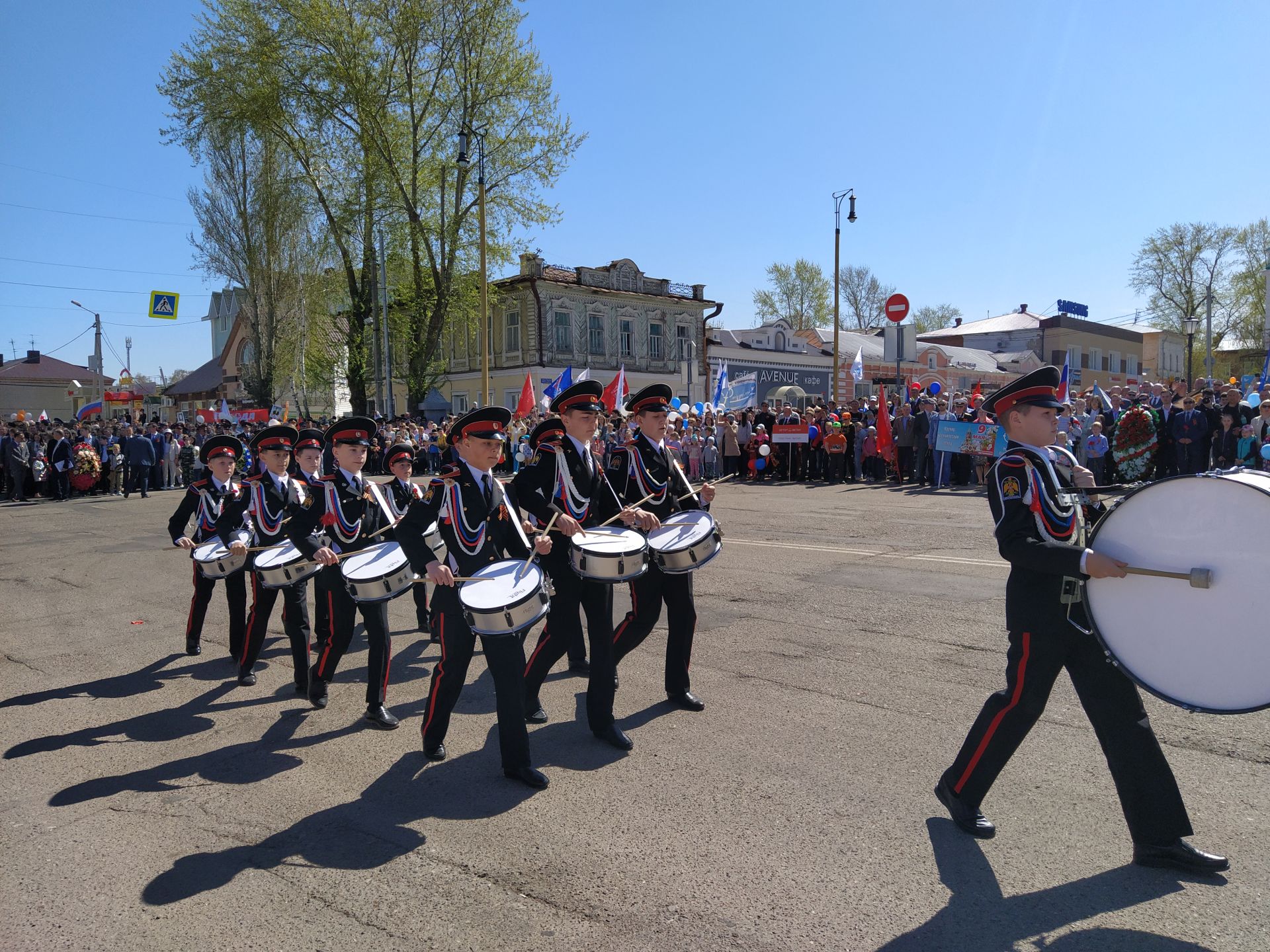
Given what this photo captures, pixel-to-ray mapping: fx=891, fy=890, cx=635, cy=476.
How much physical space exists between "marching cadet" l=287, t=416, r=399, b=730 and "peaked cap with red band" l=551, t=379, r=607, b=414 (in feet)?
5.17

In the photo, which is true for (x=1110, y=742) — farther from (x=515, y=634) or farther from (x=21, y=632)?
(x=21, y=632)

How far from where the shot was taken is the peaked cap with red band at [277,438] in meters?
7.30

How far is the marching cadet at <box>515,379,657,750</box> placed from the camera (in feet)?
17.5

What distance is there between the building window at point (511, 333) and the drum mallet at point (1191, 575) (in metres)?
45.7

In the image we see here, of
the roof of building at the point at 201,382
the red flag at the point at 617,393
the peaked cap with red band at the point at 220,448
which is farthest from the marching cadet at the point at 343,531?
the roof of building at the point at 201,382

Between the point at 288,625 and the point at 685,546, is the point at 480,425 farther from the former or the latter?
the point at 288,625

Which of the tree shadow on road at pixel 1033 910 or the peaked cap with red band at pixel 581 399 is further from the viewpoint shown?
the peaked cap with red band at pixel 581 399

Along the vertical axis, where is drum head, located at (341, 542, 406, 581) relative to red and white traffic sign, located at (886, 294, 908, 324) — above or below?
below

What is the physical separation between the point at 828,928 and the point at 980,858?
922mm

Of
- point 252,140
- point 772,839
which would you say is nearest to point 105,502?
point 252,140

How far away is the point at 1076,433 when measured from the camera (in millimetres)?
18438

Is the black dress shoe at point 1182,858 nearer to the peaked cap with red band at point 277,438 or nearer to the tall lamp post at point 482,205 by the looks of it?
the peaked cap with red band at point 277,438

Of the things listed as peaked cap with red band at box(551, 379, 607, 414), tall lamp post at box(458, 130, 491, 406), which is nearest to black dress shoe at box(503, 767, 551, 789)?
peaked cap with red band at box(551, 379, 607, 414)

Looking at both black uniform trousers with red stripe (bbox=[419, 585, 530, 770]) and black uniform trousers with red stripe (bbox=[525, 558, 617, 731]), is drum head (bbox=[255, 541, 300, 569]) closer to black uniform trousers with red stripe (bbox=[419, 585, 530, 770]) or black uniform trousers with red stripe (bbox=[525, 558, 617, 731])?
black uniform trousers with red stripe (bbox=[419, 585, 530, 770])
